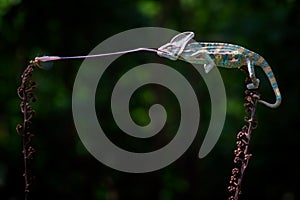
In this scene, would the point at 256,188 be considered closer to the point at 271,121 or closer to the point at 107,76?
the point at 271,121

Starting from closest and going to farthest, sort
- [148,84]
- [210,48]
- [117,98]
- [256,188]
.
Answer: [210,48] → [256,188] → [117,98] → [148,84]

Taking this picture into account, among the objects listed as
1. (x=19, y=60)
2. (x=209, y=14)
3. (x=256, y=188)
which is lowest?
(x=256, y=188)

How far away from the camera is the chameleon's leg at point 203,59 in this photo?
1449 millimetres

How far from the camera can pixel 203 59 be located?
1.46m

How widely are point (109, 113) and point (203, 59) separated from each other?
3226 mm

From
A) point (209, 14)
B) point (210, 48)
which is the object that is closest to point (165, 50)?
point (210, 48)

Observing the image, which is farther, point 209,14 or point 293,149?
point 209,14

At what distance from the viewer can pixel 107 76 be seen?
436 cm

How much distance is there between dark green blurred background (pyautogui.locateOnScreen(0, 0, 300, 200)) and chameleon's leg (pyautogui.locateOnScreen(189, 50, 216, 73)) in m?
2.49

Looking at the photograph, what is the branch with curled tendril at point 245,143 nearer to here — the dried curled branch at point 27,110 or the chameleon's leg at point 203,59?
the chameleon's leg at point 203,59

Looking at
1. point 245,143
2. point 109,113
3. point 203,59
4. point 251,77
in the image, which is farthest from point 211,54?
point 109,113

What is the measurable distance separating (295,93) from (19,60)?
86.7 inches

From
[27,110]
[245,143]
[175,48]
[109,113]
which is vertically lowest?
[245,143]

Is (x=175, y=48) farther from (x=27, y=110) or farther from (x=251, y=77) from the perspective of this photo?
(x=27, y=110)
